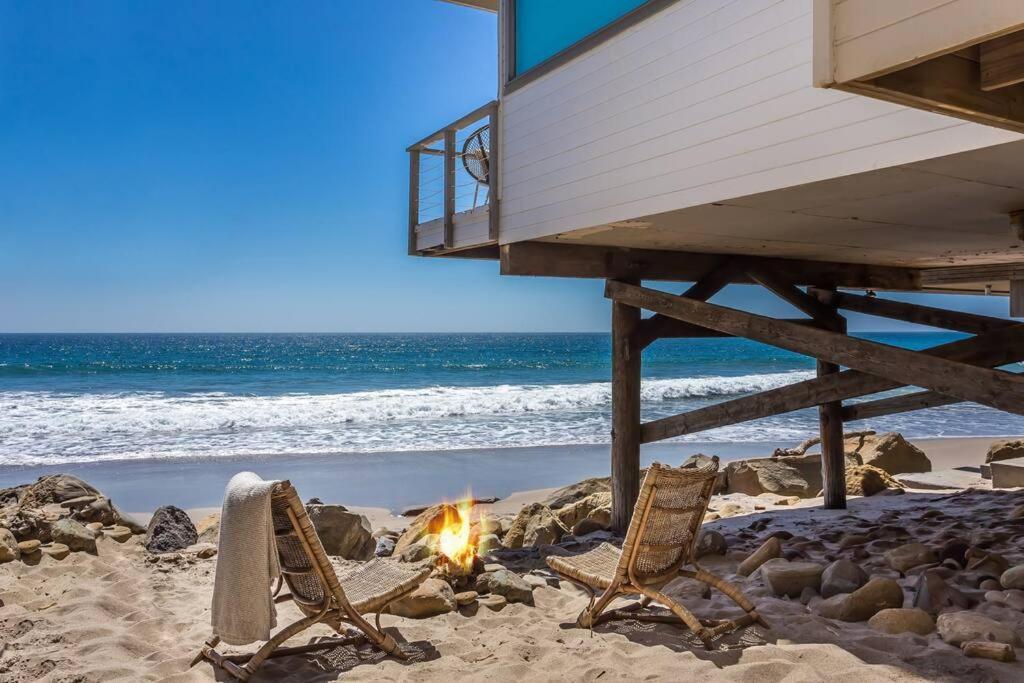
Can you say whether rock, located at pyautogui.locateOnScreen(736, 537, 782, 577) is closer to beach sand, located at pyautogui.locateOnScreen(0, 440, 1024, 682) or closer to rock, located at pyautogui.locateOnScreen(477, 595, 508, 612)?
beach sand, located at pyautogui.locateOnScreen(0, 440, 1024, 682)

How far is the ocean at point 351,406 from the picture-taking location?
15984 mm

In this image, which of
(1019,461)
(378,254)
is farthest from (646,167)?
(378,254)

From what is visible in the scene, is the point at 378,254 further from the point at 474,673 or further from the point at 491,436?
the point at 474,673

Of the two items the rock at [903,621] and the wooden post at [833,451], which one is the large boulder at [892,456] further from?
the rock at [903,621]

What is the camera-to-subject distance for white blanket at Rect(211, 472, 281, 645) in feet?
11.9

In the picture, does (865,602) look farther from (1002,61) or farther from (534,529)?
(534,529)

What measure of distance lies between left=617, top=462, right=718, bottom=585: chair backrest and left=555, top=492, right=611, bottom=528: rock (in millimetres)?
3418

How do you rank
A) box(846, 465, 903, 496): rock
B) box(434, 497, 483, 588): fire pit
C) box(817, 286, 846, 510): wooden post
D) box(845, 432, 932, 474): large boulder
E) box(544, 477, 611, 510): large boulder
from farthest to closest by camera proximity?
1. box(845, 432, 932, 474): large boulder
2. box(544, 477, 611, 510): large boulder
3. box(846, 465, 903, 496): rock
4. box(817, 286, 846, 510): wooden post
5. box(434, 497, 483, 588): fire pit

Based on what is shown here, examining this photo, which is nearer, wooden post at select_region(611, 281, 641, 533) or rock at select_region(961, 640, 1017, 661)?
rock at select_region(961, 640, 1017, 661)

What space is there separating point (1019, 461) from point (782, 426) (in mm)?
9461

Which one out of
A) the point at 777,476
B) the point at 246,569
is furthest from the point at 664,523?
the point at 777,476

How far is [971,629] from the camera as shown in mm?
3479

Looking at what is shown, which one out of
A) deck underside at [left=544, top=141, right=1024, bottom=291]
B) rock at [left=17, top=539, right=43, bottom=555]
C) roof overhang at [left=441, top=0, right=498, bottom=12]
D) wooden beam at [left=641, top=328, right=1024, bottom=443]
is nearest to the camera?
deck underside at [left=544, top=141, right=1024, bottom=291]

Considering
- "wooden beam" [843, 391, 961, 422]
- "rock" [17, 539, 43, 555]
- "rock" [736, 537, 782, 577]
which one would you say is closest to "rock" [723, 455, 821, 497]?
"wooden beam" [843, 391, 961, 422]
